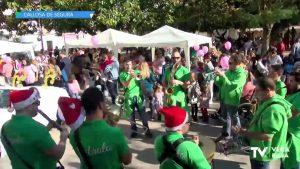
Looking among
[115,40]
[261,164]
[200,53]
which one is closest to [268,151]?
[261,164]

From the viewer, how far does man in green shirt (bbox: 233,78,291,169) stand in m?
4.51

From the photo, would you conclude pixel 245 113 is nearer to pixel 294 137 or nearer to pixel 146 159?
pixel 146 159

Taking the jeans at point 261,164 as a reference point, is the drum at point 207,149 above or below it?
above

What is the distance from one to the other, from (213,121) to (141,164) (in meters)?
3.76

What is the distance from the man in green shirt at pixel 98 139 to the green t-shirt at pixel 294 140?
2.25 metres

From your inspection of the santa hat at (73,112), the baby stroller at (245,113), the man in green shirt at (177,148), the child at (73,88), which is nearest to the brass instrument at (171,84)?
the baby stroller at (245,113)

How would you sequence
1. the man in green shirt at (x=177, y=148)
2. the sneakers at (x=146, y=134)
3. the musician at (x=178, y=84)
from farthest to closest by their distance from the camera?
the sneakers at (x=146, y=134), the musician at (x=178, y=84), the man in green shirt at (x=177, y=148)

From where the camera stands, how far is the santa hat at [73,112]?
3650 mm

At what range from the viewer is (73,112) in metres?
3.67

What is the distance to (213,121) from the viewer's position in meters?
11.0

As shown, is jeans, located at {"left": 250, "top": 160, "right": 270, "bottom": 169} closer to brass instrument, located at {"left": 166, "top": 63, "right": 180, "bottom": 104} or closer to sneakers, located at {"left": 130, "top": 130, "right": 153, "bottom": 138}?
brass instrument, located at {"left": 166, "top": 63, "right": 180, "bottom": 104}

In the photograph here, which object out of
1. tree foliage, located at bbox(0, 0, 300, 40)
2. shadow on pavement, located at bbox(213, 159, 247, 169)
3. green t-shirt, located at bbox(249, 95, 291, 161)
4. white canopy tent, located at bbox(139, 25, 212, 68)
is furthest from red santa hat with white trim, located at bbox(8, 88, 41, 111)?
tree foliage, located at bbox(0, 0, 300, 40)

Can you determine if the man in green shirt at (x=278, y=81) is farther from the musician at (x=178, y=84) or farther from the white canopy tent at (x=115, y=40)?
the white canopy tent at (x=115, y=40)

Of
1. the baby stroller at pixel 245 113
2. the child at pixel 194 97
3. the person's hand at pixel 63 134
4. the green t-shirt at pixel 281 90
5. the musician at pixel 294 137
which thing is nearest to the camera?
the person's hand at pixel 63 134
